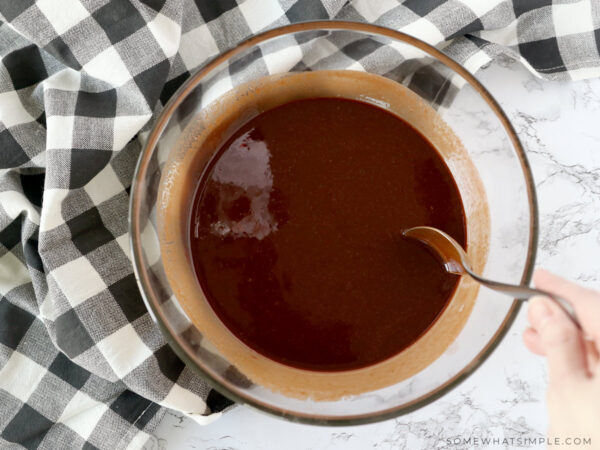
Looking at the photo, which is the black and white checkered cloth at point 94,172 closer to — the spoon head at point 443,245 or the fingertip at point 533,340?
the spoon head at point 443,245

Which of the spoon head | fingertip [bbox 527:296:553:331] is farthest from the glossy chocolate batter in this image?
fingertip [bbox 527:296:553:331]

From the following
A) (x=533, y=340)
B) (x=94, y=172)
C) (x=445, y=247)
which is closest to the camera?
(x=533, y=340)

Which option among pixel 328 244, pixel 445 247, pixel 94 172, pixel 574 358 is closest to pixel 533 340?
pixel 574 358

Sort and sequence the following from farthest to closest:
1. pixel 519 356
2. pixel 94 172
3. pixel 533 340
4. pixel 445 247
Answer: pixel 519 356 → pixel 94 172 → pixel 445 247 → pixel 533 340

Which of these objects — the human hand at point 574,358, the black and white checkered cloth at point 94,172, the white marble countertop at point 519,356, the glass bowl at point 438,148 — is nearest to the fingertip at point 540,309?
the human hand at point 574,358

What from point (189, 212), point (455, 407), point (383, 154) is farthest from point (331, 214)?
point (455, 407)

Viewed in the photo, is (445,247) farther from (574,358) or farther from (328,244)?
(574,358)
